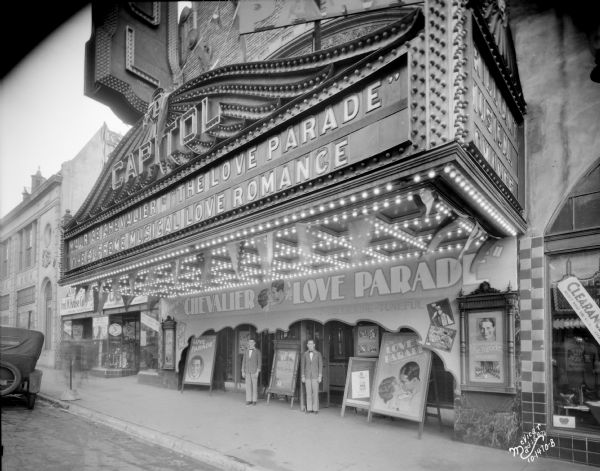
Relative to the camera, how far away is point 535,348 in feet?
27.3

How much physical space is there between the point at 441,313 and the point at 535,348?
1778 mm

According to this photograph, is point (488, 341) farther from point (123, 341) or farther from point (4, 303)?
point (123, 341)

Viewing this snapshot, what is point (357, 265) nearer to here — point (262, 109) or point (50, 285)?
point (262, 109)

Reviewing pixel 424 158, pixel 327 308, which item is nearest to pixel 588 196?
pixel 424 158

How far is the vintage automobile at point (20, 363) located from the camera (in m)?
12.2

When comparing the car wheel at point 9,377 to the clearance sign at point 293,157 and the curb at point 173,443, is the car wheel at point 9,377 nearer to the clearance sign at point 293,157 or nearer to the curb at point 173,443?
the curb at point 173,443

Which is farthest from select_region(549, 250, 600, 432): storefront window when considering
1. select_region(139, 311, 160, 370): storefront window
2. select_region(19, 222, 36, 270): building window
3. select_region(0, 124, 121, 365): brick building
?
select_region(19, 222, 36, 270): building window

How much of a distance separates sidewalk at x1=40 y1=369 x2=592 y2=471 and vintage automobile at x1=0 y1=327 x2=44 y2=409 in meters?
1.23

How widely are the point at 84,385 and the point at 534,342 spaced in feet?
52.6

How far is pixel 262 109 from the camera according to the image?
31.2 ft

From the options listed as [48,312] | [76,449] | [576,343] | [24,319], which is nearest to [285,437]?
[76,449]

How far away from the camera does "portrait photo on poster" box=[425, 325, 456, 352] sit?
9.14 m

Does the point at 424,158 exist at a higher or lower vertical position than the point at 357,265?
higher

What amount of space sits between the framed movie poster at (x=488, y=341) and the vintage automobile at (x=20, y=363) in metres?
11.2
